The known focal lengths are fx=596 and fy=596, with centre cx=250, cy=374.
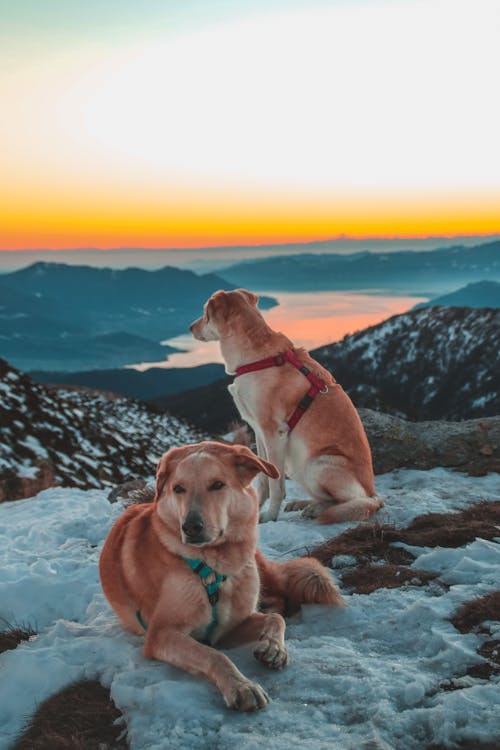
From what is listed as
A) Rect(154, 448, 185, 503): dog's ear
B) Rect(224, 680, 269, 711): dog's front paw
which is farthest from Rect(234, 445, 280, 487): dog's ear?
Result: Rect(224, 680, 269, 711): dog's front paw

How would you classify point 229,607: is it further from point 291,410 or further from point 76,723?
point 291,410

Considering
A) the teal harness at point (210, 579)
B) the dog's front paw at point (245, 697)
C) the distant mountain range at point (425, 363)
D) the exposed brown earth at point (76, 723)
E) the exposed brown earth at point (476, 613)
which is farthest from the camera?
the distant mountain range at point (425, 363)

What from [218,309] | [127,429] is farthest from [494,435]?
[127,429]

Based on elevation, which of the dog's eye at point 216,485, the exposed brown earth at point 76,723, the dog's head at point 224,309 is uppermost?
the dog's head at point 224,309

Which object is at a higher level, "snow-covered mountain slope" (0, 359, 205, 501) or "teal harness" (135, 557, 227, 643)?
"teal harness" (135, 557, 227, 643)

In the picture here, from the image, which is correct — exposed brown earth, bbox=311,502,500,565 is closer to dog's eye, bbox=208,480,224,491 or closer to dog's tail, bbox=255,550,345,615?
dog's tail, bbox=255,550,345,615

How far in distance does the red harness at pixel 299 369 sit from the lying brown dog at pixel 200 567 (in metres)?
3.64

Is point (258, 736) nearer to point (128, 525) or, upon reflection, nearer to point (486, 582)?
point (128, 525)

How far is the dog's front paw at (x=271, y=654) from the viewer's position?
13.2 ft

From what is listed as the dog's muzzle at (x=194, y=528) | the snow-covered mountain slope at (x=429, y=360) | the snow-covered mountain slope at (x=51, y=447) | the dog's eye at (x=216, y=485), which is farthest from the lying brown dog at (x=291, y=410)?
the snow-covered mountain slope at (x=429, y=360)

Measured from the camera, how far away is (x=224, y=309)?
26.8ft

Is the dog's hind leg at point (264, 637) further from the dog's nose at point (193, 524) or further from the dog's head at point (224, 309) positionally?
the dog's head at point (224, 309)

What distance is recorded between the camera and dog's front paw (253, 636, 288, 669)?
4.02m

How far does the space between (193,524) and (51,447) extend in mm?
13973
